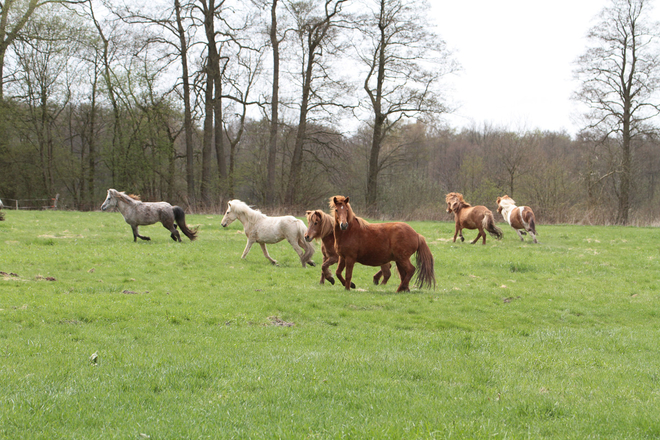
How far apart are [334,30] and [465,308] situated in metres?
28.5

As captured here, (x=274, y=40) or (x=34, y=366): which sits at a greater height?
(x=274, y=40)

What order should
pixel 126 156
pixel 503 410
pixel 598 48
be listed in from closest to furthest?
pixel 503 410 < pixel 598 48 < pixel 126 156

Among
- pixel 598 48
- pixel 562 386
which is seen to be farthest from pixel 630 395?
pixel 598 48

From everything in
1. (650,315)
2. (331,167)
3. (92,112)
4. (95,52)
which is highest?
(95,52)

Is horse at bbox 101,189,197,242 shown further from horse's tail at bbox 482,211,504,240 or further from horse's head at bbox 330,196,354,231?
horse's tail at bbox 482,211,504,240

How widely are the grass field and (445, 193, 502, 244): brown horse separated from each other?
5979 mm

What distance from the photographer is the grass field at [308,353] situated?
3713mm

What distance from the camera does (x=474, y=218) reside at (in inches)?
749

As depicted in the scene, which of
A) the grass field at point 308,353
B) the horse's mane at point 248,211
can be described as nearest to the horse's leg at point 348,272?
the grass field at point 308,353

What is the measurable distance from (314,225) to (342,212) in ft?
3.39

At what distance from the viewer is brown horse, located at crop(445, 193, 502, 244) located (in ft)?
61.3

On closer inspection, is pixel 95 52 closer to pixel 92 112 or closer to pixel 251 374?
pixel 92 112

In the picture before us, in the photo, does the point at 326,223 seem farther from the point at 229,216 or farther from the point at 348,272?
the point at 229,216

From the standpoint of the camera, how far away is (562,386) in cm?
474
